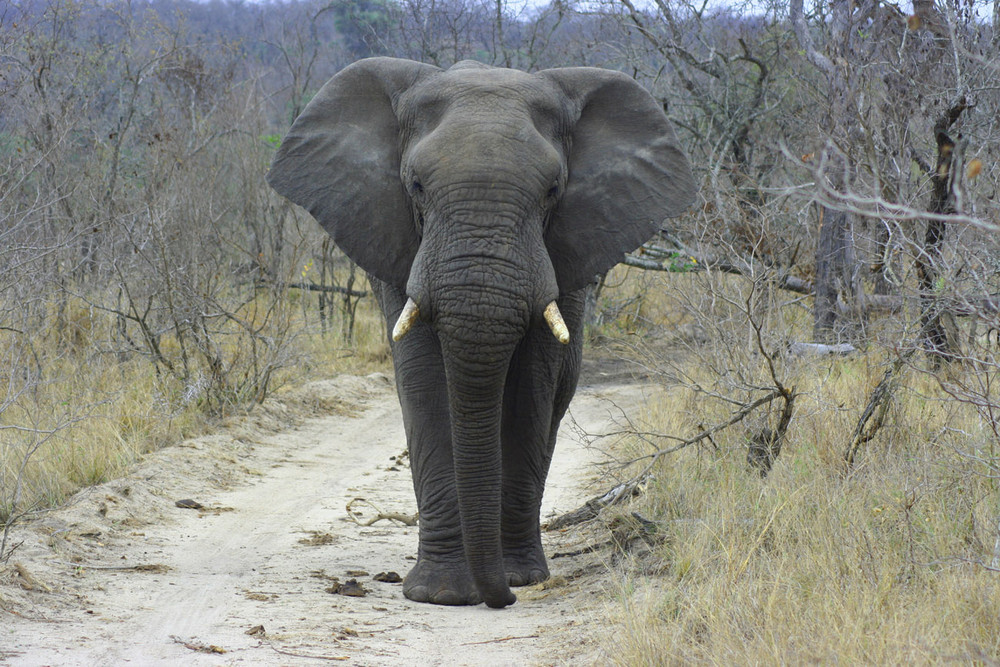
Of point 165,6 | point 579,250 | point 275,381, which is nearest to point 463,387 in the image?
point 579,250

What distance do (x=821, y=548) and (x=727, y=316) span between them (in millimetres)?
2838

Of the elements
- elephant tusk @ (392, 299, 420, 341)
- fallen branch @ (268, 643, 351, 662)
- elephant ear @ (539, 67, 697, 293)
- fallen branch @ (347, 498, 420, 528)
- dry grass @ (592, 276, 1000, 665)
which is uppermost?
elephant ear @ (539, 67, 697, 293)

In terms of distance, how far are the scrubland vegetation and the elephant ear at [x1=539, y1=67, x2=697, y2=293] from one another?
→ 0.70 m

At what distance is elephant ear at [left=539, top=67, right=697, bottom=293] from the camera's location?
5250mm

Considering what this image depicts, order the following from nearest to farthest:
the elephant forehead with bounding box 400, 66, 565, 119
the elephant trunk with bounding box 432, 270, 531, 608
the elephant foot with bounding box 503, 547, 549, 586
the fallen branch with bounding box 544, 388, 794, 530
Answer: the elephant trunk with bounding box 432, 270, 531, 608 → the elephant forehead with bounding box 400, 66, 565, 119 → the elephant foot with bounding box 503, 547, 549, 586 → the fallen branch with bounding box 544, 388, 794, 530

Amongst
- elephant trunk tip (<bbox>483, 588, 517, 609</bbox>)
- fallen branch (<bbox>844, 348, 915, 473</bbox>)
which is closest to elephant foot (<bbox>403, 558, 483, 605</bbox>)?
elephant trunk tip (<bbox>483, 588, 517, 609</bbox>)

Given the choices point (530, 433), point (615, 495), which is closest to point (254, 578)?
point (530, 433)

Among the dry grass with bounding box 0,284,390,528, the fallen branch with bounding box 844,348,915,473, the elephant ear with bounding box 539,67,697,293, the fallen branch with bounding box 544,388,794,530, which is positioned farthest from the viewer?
the dry grass with bounding box 0,284,390,528

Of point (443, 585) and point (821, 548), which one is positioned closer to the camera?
point (821, 548)

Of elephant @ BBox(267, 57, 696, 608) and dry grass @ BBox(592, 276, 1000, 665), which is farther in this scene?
elephant @ BBox(267, 57, 696, 608)

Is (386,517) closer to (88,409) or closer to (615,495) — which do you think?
(615,495)

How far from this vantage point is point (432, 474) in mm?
5230

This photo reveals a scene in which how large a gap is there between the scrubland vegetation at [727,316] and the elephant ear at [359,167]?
166cm

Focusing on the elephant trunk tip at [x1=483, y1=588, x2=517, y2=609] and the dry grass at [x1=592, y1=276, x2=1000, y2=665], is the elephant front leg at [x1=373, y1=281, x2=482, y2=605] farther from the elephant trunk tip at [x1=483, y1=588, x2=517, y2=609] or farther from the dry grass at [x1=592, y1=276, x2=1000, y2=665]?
the dry grass at [x1=592, y1=276, x2=1000, y2=665]
